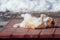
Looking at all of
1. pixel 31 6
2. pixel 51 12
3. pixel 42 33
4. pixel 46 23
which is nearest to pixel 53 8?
pixel 51 12

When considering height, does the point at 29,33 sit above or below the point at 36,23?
below

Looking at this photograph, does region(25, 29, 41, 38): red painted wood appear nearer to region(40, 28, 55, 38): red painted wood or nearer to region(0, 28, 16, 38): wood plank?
region(40, 28, 55, 38): red painted wood

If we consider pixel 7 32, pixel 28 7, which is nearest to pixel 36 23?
pixel 7 32

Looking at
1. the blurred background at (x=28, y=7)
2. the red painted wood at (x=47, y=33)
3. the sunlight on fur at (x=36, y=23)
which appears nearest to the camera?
the red painted wood at (x=47, y=33)

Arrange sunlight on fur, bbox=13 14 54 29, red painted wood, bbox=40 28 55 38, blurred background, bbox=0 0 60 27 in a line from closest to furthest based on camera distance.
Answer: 1. red painted wood, bbox=40 28 55 38
2. sunlight on fur, bbox=13 14 54 29
3. blurred background, bbox=0 0 60 27

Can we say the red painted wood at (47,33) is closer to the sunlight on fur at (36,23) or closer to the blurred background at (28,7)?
the sunlight on fur at (36,23)

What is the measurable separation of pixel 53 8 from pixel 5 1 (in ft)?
2.21

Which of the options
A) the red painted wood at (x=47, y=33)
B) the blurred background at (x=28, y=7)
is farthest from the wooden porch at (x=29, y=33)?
the blurred background at (x=28, y=7)

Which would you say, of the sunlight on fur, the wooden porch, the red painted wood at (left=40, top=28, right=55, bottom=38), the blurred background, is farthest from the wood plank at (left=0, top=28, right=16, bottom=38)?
the blurred background

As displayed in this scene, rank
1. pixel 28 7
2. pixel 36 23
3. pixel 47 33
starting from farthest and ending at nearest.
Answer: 1. pixel 28 7
2. pixel 36 23
3. pixel 47 33

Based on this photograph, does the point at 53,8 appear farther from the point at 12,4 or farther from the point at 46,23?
the point at 46,23

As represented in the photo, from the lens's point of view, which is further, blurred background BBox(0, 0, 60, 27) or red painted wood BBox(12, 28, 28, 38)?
blurred background BBox(0, 0, 60, 27)

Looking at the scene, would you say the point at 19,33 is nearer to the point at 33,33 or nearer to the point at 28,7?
the point at 33,33

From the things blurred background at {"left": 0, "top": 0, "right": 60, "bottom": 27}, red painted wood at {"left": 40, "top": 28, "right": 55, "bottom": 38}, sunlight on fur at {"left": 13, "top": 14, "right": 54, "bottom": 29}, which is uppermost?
blurred background at {"left": 0, "top": 0, "right": 60, "bottom": 27}
